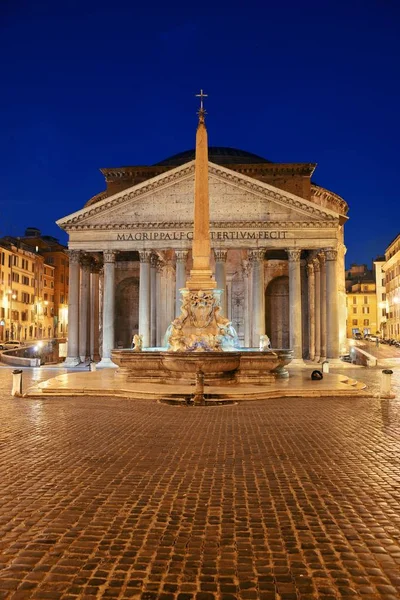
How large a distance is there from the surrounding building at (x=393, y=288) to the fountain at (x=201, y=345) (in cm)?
5018

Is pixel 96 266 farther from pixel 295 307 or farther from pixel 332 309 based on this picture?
pixel 332 309

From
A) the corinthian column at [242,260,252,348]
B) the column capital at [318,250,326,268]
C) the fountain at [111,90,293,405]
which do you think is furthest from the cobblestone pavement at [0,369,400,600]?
the corinthian column at [242,260,252,348]

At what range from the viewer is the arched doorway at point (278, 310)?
46312mm

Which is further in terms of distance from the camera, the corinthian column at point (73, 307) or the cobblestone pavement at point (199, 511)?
the corinthian column at point (73, 307)

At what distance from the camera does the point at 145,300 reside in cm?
3672

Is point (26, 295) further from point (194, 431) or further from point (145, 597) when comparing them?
point (145, 597)

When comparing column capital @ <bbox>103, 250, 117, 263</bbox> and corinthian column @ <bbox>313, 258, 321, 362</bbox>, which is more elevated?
column capital @ <bbox>103, 250, 117, 263</bbox>

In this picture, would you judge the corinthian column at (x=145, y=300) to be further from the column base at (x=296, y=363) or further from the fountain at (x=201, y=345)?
the fountain at (x=201, y=345)

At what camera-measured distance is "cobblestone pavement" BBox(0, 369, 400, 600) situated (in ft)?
14.4

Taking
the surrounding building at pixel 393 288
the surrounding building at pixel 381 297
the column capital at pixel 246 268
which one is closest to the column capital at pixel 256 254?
the column capital at pixel 246 268

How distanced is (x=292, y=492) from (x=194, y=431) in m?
4.40

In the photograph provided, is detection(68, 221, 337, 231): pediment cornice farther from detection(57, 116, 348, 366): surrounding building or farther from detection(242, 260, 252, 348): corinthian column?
detection(242, 260, 252, 348): corinthian column

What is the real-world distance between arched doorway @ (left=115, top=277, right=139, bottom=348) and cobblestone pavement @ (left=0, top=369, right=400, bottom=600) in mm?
36535

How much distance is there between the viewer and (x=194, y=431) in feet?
36.2
